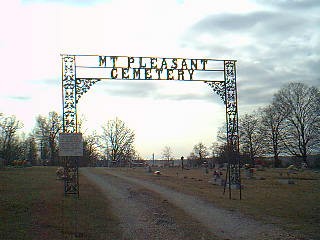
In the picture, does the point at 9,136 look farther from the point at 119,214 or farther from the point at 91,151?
the point at 119,214

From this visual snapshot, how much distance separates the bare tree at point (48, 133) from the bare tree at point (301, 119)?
41788 millimetres

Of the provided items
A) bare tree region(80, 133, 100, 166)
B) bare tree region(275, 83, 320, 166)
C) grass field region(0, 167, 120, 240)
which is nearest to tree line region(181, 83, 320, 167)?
bare tree region(275, 83, 320, 166)

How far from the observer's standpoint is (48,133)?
78125 millimetres

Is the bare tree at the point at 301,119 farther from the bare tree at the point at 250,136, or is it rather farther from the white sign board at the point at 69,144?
the white sign board at the point at 69,144

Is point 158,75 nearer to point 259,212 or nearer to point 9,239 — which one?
point 259,212

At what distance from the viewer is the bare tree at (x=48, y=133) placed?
75.7m

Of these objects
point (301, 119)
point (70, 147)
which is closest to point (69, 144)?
point (70, 147)

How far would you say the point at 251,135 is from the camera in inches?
2714

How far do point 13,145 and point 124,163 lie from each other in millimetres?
20758

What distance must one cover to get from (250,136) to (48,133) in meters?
39.7

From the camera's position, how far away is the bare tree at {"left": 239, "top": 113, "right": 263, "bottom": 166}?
66.8 meters

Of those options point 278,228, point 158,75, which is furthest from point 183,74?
point 278,228

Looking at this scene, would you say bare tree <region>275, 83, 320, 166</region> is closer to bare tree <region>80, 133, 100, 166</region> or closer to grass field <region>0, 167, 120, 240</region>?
bare tree <region>80, 133, 100, 166</region>

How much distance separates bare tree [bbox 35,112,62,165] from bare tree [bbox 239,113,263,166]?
34.7 m
